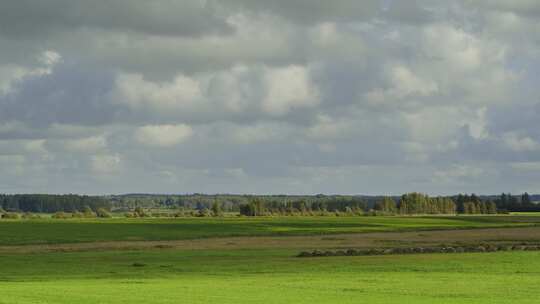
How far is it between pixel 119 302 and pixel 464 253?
147ft

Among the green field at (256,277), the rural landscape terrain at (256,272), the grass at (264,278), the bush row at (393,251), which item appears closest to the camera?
the grass at (264,278)

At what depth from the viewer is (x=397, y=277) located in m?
51.1

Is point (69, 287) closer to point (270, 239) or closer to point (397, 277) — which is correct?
point (397, 277)

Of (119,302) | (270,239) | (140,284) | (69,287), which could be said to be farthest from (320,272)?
(270,239)

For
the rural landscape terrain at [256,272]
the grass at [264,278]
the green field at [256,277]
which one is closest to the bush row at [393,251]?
the rural landscape terrain at [256,272]

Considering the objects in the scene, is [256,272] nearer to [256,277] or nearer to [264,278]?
[256,277]

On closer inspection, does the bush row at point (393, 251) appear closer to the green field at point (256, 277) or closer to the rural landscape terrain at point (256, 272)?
the rural landscape terrain at point (256, 272)

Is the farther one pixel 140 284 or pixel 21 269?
pixel 21 269

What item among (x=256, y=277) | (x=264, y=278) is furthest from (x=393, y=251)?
(x=264, y=278)

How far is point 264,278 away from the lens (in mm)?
50656

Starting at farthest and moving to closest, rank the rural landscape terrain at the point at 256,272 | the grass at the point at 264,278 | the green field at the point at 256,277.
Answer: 1. the rural landscape terrain at the point at 256,272
2. the green field at the point at 256,277
3. the grass at the point at 264,278

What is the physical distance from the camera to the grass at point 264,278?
128 ft

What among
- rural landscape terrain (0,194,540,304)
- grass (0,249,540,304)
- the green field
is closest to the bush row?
rural landscape terrain (0,194,540,304)

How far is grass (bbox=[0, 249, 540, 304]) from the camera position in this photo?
3906 centimetres
